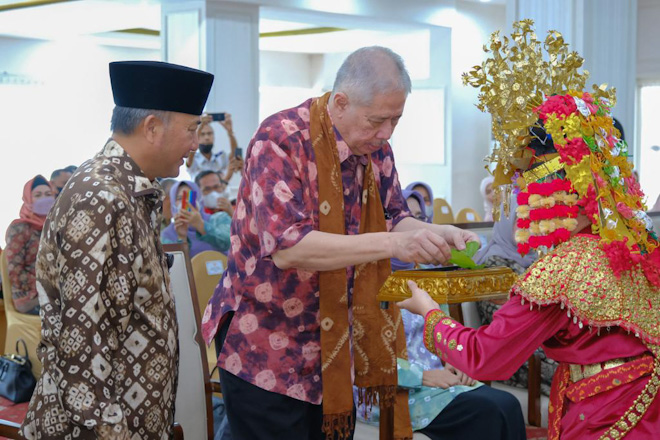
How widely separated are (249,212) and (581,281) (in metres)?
0.80

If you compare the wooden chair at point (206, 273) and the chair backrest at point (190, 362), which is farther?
the wooden chair at point (206, 273)

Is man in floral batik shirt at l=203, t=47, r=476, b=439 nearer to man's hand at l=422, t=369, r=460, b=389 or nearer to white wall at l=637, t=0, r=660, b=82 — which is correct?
man's hand at l=422, t=369, r=460, b=389

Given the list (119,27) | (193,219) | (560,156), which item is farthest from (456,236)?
(119,27)

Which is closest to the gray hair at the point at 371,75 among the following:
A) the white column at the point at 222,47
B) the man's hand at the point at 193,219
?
the man's hand at the point at 193,219

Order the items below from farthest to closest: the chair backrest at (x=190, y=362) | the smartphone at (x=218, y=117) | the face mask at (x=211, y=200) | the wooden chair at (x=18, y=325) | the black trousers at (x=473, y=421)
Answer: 1. the smartphone at (x=218, y=117)
2. the face mask at (x=211, y=200)
3. the wooden chair at (x=18, y=325)
4. the black trousers at (x=473, y=421)
5. the chair backrest at (x=190, y=362)

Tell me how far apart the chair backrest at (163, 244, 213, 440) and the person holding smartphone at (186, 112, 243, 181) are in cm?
423

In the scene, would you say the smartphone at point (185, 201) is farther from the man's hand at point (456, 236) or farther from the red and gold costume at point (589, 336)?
the red and gold costume at point (589, 336)

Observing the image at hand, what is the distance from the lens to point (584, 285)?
1.78 m

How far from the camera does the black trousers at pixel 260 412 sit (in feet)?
6.64

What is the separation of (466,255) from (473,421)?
1197 millimetres

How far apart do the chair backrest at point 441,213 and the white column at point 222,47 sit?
255 centimetres

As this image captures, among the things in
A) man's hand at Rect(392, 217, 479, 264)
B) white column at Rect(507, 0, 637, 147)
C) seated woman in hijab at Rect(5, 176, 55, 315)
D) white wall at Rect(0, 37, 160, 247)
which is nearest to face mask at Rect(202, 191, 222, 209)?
seated woman in hijab at Rect(5, 176, 55, 315)

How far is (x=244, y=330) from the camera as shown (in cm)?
201

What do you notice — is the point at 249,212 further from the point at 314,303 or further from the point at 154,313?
the point at 154,313
